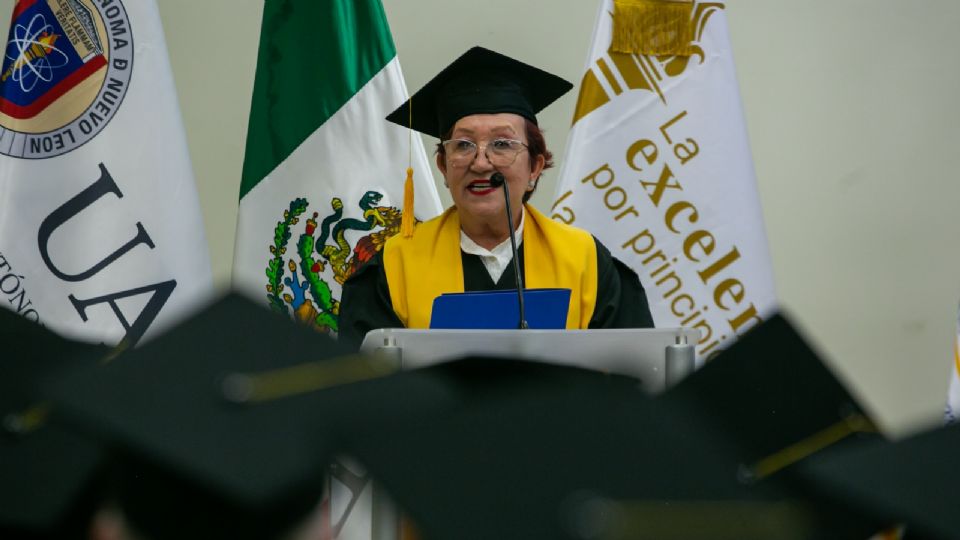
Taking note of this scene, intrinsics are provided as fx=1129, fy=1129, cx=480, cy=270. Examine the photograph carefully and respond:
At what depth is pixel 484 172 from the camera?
293 centimetres

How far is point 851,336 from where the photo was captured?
4.10 meters

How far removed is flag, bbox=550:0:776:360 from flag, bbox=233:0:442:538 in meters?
0.56

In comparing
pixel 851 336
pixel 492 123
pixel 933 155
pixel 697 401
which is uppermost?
pixel 697 401

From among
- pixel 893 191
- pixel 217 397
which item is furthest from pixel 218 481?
pixel 893 191

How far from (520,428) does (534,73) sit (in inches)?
97.1

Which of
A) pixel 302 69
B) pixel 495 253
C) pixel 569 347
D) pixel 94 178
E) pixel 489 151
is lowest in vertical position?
pixel 94 178

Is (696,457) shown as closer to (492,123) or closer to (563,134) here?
(492,123)

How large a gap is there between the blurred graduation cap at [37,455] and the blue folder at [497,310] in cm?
118

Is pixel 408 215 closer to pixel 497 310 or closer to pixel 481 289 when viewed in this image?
pixel 481 289

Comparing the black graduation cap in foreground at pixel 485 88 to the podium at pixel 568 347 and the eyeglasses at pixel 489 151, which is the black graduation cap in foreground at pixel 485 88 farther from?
the podium at pixel 568 347

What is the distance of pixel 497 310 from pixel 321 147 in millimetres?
1887

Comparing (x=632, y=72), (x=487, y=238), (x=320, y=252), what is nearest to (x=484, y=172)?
(x=487, y=238)

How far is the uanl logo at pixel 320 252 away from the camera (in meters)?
3.57

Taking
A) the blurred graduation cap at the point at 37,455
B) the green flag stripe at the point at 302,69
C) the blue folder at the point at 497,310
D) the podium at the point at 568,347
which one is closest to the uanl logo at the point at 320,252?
the green flag stripe at the point at 302,69
